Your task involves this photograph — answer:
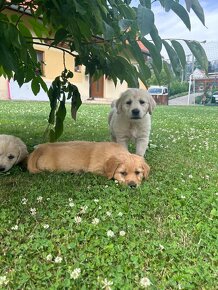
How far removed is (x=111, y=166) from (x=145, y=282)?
153cm

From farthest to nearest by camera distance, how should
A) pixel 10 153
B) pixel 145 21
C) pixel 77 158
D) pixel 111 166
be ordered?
pixel 10 153, pixel 77 158, pixel 111 166, pixel 145 21

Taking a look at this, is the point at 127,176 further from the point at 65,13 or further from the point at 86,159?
the point at 65,13

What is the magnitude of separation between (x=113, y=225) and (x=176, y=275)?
60cm

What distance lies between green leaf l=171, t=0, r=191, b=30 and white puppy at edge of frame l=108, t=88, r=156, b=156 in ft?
8.73

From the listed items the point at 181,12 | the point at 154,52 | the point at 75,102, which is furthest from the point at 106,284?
the point at 75,102

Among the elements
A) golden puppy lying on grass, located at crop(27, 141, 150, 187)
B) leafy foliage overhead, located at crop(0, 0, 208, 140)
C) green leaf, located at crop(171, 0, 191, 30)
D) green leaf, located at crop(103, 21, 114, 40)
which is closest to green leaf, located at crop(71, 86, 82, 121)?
golden puppy lying on grass, located at crop(27, 141, 150, 187)

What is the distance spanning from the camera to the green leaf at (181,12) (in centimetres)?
122

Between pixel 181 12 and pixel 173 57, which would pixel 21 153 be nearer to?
pixel 173 57

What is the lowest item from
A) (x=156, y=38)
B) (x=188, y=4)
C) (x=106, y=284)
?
(x=106, y=284)

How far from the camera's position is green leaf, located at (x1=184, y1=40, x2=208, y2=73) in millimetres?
1395

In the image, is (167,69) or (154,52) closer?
(154,52)

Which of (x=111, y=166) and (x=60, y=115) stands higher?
(x=60, y=115)

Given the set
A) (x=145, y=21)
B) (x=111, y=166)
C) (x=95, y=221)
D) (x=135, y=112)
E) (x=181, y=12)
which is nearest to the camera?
(x=145, y=21)

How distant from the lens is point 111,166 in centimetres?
301
